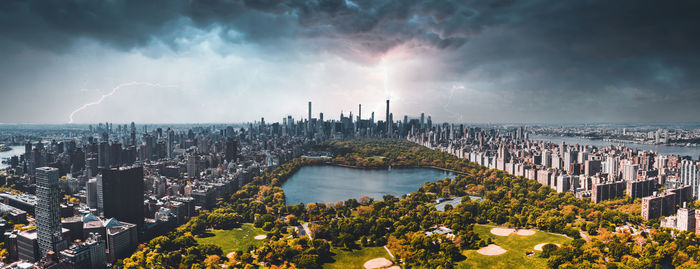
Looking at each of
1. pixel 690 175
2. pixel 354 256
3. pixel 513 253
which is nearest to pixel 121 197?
pixel 354 256

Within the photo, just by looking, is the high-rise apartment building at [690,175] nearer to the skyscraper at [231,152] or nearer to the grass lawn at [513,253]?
the grass lawn at [513,253]

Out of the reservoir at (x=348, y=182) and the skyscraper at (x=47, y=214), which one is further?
the reservoir at (x=348, y=182)

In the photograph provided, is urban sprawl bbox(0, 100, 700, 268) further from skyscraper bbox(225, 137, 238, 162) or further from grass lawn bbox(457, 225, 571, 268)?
grass lawn bbox(457, 225, 571, 268)

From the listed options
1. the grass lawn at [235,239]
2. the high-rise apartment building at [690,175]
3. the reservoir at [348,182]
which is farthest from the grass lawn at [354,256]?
the high-rise apartment building at [690,175]

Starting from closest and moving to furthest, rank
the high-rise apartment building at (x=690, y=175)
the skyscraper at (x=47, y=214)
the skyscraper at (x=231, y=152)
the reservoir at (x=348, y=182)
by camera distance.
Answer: the skyscraper at (x=47, y=214)
the high-rise apartment building at (x=690, y=175)
the reservoir at (x=348, y=182)
the skyscraper at (x=231, y=152)

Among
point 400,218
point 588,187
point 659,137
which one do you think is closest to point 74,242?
point 400,218

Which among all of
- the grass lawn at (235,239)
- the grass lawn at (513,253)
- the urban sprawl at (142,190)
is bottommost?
the grass lawn at (235,239)

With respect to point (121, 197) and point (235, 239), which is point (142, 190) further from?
point (235, 239)
